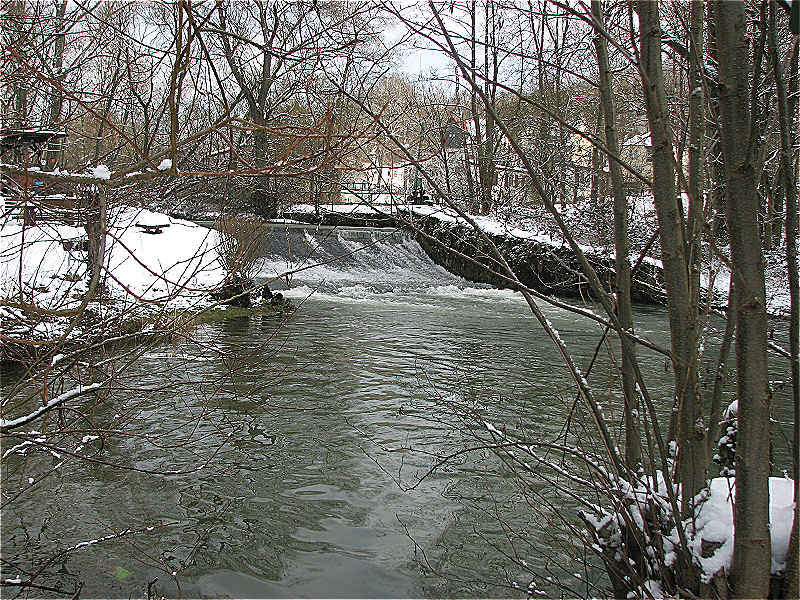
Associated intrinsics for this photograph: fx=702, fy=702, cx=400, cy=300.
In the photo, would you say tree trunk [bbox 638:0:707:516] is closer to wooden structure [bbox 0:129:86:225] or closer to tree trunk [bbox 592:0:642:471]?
tree trunk [bbox 592:0:642:471]

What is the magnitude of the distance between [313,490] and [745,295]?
12.9 feet

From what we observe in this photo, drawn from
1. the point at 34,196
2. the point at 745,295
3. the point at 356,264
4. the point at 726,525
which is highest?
the point at 34,196

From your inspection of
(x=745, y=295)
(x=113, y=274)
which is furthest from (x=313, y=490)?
(x=745, y=295)

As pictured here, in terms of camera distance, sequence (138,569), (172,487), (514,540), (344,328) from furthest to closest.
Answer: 1. (344,328)
2. (172,487)
3. (514,540)
4. (138,569)

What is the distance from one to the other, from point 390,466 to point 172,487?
63.3 inches

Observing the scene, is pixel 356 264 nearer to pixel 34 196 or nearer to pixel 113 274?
pixel 113 274

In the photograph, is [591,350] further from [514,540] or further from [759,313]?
[759,313]

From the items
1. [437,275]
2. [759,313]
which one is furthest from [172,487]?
[437,275]

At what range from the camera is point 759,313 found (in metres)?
1.59

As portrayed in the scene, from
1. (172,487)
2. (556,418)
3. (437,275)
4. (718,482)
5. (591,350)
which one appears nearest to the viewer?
(718,482)

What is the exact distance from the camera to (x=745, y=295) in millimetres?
1586

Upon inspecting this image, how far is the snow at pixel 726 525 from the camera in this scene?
5.90ft

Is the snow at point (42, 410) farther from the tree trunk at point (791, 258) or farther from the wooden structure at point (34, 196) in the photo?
the tree trunk at point (791, 258)

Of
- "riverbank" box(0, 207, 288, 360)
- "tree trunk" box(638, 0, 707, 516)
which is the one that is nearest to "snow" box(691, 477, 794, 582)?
"tree trunk" box(638, 0, 707, 516)
